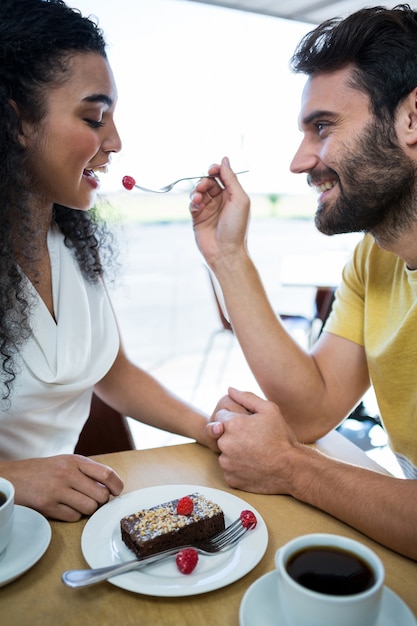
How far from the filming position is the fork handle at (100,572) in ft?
2.21

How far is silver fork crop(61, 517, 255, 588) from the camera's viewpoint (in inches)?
26.7

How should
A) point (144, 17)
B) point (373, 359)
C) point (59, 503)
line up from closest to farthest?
point (59, 503)
point (373, 359)
point (144, 17)

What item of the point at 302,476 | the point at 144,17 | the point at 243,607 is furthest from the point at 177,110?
the point at 243,607

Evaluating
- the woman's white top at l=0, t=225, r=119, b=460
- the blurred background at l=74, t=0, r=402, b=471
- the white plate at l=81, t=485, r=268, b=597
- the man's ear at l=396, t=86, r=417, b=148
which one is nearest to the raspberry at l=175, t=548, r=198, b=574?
the white plate at l=81, t=485, r=268, b=597

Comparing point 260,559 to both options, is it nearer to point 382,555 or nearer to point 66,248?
point 382,555

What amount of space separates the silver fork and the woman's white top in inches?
22.0

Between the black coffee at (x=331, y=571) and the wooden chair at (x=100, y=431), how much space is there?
0.89 metres

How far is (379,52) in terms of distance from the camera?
1.23 metres

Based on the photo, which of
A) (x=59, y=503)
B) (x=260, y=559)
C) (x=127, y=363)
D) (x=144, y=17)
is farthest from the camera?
(x=144, y=17)

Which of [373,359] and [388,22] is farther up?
[388,22]

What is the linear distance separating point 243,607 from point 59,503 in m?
0.37

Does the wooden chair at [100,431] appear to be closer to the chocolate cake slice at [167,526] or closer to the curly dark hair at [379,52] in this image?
the chocolate cake slice at [167,526]

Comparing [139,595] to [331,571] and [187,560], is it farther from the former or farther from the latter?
[331,571]

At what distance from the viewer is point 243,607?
24.8 inches
